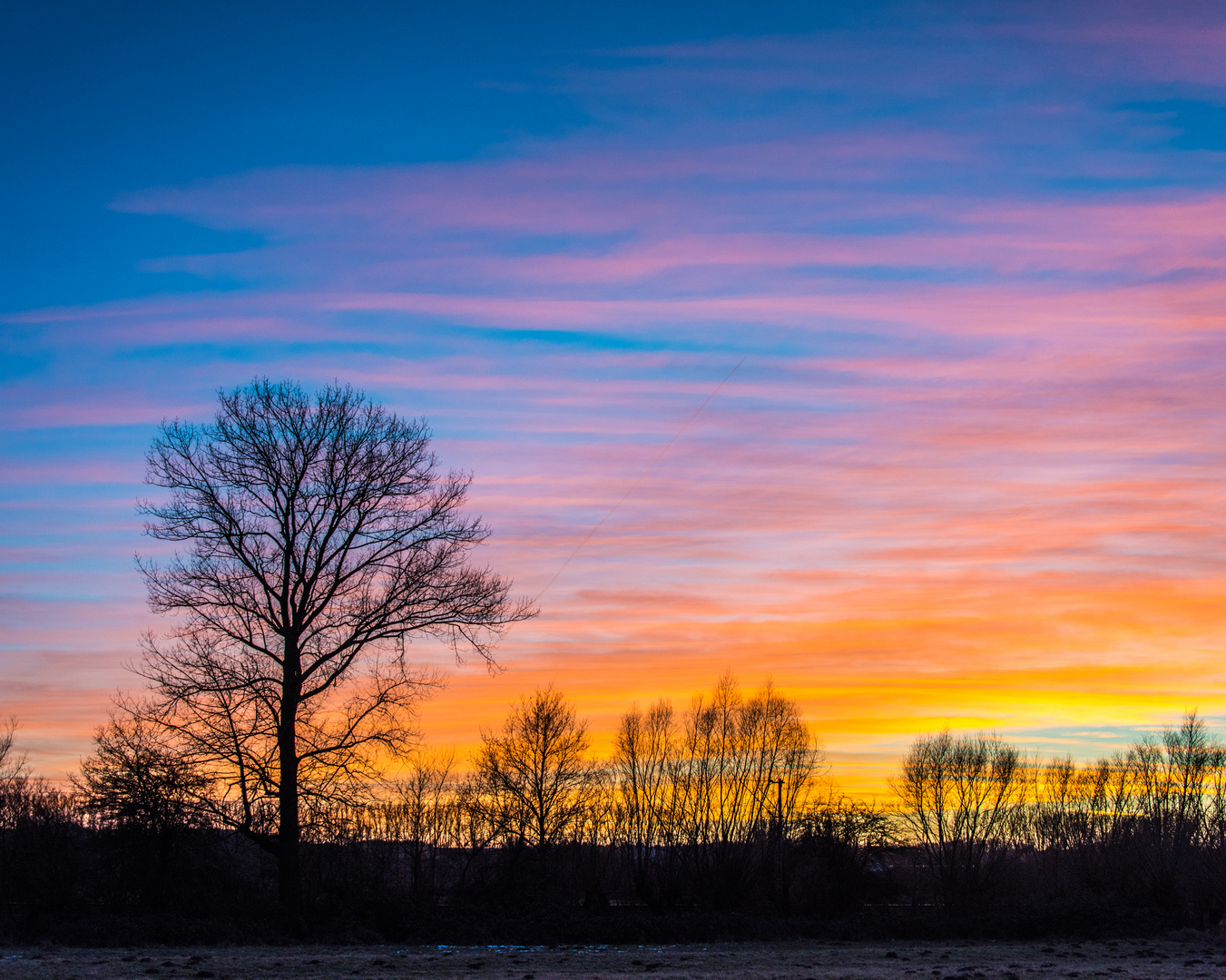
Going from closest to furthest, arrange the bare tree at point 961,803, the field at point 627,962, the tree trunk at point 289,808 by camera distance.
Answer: the field at point 627,962 → the tree trunk at point 289,808 → the bare tree at point 961,803

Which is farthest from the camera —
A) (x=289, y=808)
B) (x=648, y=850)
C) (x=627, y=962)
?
(x=648, y=850)

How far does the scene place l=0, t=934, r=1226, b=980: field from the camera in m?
20.6

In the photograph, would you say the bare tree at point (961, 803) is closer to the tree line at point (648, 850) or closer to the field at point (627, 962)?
the tree line at point (648, 850)

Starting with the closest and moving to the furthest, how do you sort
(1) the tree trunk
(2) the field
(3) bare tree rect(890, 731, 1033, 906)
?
(2) the field < (1) the tree trunk < (3) bare tree rect(890, 731, 1033, 906)

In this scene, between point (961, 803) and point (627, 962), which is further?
point (961, 803)

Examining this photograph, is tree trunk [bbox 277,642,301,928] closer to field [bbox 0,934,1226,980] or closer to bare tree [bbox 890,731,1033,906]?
field [bbox 0,934,1226,980]

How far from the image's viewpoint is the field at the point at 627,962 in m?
20.6

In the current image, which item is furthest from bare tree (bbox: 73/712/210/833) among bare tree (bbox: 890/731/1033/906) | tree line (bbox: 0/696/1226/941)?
bare tree (bbox: 890/731/1033/906)

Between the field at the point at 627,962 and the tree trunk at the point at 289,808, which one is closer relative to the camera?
the field at the point at 627,962

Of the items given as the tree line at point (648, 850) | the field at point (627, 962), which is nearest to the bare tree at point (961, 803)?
the tree line at point (648, 850)

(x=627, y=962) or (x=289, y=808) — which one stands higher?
(x=289, y=808)

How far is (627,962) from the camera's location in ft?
80.5

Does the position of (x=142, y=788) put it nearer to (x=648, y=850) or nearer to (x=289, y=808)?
(x=289, y=808)

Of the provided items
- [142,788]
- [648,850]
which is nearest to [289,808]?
[142,788]
